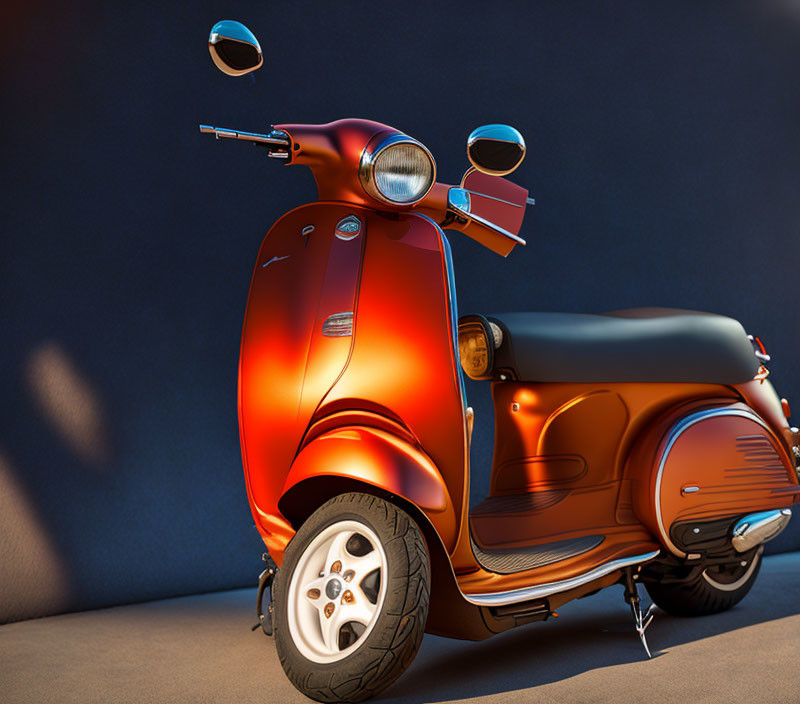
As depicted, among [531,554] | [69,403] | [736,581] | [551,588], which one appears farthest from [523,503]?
[69,403]

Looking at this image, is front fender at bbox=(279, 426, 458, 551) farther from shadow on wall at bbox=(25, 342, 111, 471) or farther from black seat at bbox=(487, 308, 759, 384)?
shadow on wall at bbox=(25, 342, 111, 471)

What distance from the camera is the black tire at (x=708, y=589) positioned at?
2117 millimetres

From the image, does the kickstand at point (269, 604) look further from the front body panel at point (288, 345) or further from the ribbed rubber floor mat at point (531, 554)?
the ribbed rubber floor mat at point (531, 554)

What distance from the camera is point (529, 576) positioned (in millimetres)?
1603

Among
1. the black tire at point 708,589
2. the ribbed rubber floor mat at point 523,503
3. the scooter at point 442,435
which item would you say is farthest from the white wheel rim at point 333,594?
the black tire at point 708,589

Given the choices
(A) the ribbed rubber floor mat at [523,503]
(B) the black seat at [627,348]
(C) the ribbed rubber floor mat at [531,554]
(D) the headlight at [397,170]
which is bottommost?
(C) the ribbed rubber floor mat at [531,554]

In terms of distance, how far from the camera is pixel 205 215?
2.69 meters

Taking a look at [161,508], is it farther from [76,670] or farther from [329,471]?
[329,471]

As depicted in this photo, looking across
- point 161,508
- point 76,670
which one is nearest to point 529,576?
point 76,670

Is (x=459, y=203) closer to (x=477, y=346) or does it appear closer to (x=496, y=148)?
(x=496, y=148)

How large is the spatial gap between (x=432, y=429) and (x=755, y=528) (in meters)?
1.08

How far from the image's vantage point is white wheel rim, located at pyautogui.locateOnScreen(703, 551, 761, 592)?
7.05 feet

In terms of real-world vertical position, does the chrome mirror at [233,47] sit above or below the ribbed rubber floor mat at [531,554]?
above

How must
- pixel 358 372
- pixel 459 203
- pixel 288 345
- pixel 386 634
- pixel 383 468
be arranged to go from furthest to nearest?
pixel 459 203
pixel 288 345
pixel 358 372
pixel 383 468
pixel 386 634
